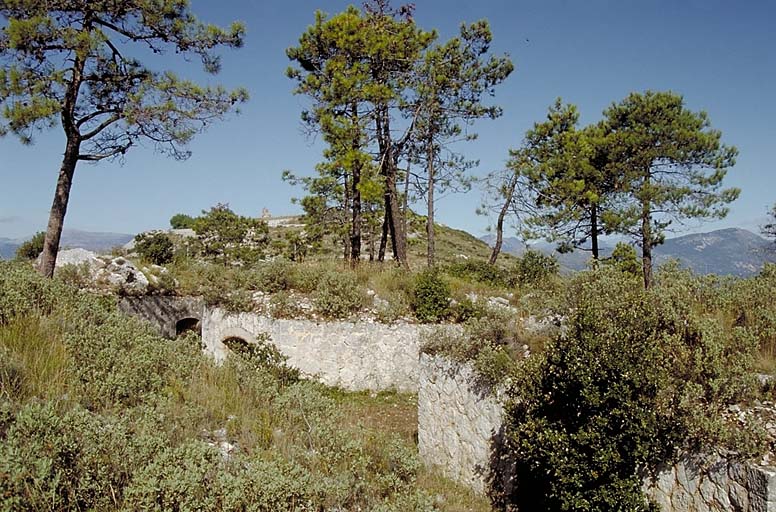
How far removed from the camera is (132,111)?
1081cm

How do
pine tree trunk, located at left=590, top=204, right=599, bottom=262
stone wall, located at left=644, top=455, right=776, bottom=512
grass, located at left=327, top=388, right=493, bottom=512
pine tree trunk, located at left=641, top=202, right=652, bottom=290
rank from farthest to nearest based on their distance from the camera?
pine tree trunk, located at left=590, top=204, right=599, bottom=262 → pine tree trunk, located at left=641, top=202, right=652, bottom=290 → grass, located at left=327, top=388, right=493, bottom=512 → stone wall, located at left=644, top=455, right=776, bottom=512

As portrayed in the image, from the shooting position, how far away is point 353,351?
40.3 ft

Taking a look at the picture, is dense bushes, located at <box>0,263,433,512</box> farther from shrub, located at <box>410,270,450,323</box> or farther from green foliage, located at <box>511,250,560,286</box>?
green foliage, located at <box>511,250,560,286</box>

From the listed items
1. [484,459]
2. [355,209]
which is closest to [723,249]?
[355,209]

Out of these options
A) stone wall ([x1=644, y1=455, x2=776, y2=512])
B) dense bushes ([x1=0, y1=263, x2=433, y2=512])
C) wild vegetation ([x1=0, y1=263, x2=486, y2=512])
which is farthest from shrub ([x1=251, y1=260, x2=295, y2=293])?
stone wall ([x1=644, y1=455, x2=776, y2=512])

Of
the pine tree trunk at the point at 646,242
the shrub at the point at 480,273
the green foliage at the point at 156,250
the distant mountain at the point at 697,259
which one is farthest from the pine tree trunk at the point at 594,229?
the green foliage at the point at 156,250

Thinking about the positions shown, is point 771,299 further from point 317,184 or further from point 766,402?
point 317,184

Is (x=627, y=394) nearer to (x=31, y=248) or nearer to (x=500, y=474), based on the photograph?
(x=500, y=474)

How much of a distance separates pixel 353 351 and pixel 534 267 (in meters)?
7.14

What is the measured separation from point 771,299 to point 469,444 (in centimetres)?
515

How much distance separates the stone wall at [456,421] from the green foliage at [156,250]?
556 inches

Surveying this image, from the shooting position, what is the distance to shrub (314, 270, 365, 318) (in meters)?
12.5

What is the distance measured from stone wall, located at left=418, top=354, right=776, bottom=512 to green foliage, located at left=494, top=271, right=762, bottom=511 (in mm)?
196

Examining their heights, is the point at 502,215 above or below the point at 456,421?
above
